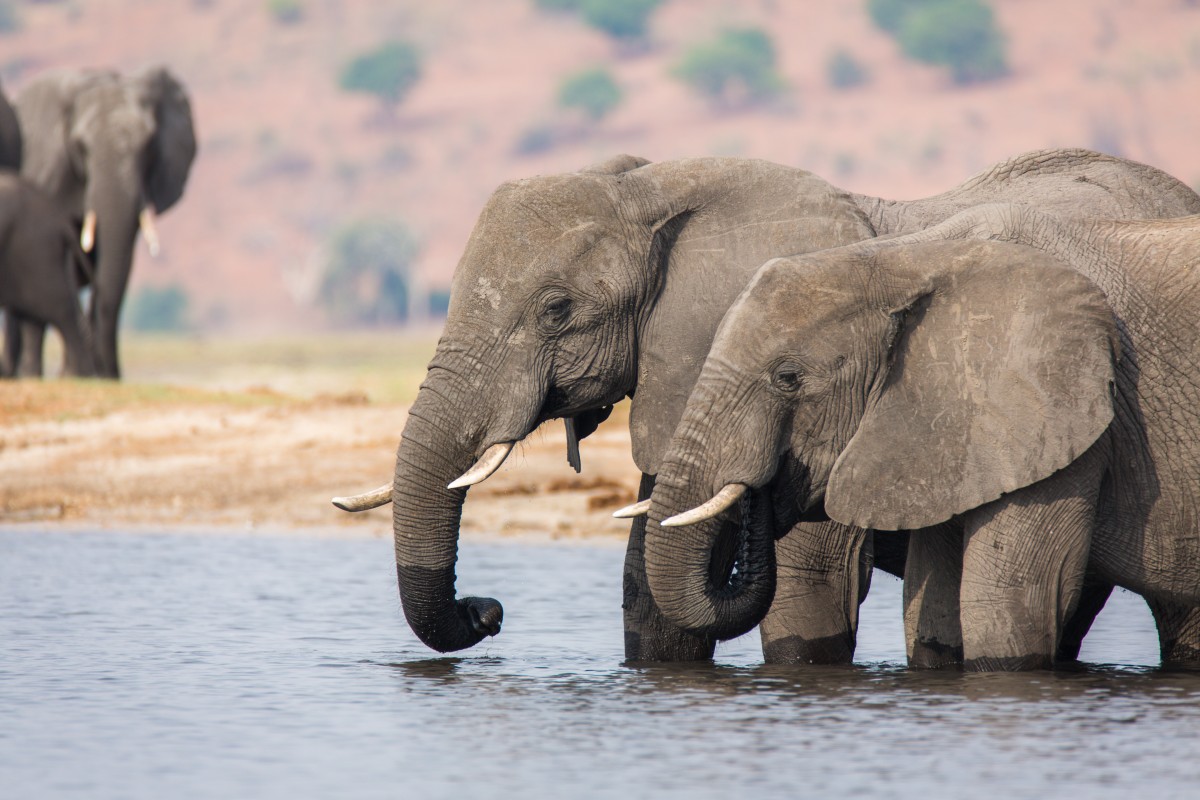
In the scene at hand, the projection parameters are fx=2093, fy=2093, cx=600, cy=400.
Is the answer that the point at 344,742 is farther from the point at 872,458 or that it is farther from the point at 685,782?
the point at 872,458

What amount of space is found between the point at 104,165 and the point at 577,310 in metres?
13.2

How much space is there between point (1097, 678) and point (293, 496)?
7576 mm

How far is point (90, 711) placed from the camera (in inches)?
271

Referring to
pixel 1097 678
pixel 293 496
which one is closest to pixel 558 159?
pixel 293 496

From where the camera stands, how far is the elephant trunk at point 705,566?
255 inches

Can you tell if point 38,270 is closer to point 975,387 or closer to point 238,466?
point 238,466

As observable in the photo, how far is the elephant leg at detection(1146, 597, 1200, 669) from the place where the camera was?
7.52 m

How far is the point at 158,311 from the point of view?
90.6 m

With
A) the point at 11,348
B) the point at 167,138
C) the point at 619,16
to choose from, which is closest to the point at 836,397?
the point at 167,138

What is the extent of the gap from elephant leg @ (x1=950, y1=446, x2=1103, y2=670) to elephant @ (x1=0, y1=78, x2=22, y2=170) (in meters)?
15.4

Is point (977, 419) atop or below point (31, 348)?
below

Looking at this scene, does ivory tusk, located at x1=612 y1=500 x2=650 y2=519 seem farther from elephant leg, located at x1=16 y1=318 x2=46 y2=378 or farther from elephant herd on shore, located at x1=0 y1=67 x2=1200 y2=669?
elephant leg, located at x1=16 y1=318 x2=46 y2=378

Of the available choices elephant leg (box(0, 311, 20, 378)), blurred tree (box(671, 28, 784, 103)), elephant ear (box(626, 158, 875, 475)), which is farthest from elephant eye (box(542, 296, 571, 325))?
blurred tree (box(671, 28, 784, 103))

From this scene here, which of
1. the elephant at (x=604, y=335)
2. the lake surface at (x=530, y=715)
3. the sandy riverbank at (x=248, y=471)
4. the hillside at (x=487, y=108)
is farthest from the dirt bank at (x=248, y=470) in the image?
the hillside at (x=487, y=108)
